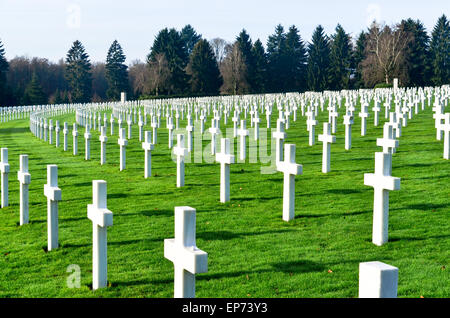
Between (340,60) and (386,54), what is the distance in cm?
2228

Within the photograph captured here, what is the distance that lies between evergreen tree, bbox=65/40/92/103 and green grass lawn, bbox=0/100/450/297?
84.0 metres

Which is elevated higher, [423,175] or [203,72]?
[203,72]

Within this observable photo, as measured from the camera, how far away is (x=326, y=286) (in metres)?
5.90

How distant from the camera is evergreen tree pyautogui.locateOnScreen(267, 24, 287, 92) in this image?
297 feet

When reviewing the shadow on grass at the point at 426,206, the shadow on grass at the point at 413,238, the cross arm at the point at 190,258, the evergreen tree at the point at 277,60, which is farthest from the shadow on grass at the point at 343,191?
the evergreen tree at the point at 277,60

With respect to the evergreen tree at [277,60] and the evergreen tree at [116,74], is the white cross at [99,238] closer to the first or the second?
the evergreen tree at [277,60]

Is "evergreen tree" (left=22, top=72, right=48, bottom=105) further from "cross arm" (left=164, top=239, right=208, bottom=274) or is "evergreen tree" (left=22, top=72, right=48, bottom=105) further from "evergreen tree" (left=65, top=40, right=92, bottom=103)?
"cross arm" (left=164, top=239, right=208, bottom=274)

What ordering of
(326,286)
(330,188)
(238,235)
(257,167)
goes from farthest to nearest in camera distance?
(257,167)
(330,188)
(238,235)
(326,286)

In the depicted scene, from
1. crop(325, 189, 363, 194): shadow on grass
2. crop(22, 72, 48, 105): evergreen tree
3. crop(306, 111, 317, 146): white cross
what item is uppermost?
crop(22, 72, 48, 105): evergreen tree

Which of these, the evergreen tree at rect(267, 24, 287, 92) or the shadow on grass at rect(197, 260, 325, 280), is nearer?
the shadow on grass at rect(197, 260, 325, 280)

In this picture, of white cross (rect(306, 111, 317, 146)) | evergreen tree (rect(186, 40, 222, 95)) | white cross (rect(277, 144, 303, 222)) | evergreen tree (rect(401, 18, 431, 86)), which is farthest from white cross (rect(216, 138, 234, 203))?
evergreen tree (rect(186, 40, 222, 95))
